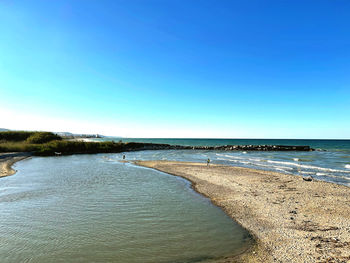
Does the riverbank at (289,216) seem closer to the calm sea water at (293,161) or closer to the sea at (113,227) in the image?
the sea at (113,227)

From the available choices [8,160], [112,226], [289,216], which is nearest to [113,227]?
[112,226]

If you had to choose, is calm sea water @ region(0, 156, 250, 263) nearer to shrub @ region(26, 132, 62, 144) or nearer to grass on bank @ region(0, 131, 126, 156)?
grass on bank @ region(0, 131, 126, 156)

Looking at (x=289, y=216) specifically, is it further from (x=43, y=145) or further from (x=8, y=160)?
(x=43, y=145)

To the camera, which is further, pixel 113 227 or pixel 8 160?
pixel 8 160

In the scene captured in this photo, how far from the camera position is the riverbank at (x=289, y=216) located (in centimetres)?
791

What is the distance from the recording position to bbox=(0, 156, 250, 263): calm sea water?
8.00 metres


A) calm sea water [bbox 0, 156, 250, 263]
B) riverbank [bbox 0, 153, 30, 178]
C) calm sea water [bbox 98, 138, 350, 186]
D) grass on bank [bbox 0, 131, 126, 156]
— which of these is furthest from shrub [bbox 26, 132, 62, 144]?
calm sea water [bbox 0, 156, 250, 263]

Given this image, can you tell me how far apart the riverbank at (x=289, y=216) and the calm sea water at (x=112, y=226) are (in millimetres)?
925

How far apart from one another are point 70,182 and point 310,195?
21.2 meters

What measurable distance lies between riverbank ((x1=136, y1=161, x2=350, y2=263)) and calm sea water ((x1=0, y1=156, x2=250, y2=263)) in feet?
3.03

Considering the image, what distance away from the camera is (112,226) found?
33.7 ft

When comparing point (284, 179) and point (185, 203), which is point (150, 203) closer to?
point (185, 203)

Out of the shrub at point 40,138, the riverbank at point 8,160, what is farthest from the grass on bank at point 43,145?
the riverbank at point 8,160

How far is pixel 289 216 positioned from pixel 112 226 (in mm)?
9723
